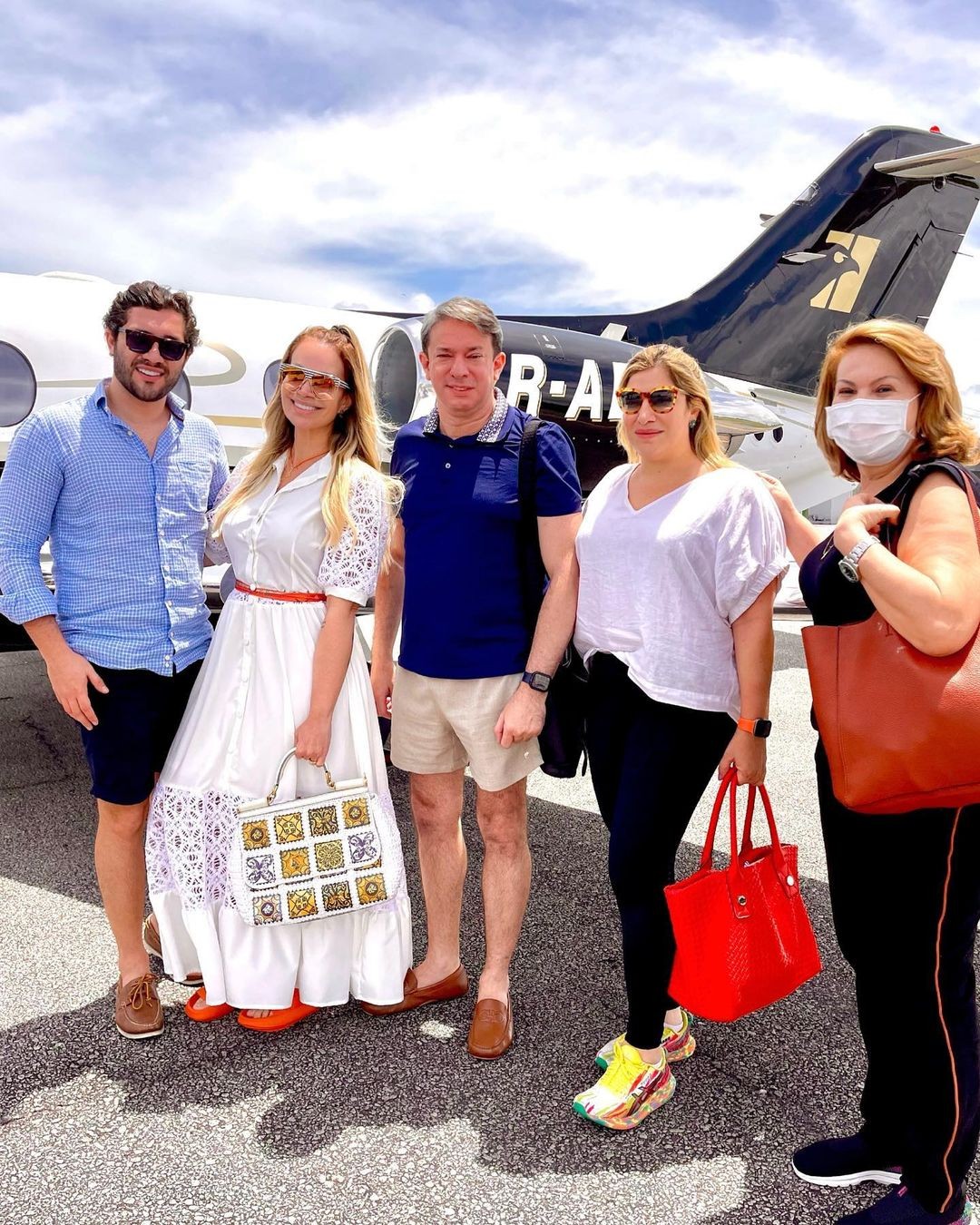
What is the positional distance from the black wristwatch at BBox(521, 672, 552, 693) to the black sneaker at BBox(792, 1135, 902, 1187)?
1.27 m

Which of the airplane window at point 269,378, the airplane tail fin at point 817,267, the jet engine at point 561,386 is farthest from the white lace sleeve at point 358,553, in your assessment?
the airplane tail fin at point 817,267

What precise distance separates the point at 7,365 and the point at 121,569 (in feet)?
11.2

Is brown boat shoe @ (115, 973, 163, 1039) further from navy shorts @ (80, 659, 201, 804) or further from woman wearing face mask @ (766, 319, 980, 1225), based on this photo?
woman wearing face mask @ (766, 319, 980, 1225)

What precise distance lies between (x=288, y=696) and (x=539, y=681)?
692 mm

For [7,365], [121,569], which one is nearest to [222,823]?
[121,569]

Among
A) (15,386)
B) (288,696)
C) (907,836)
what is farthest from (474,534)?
(15,386)

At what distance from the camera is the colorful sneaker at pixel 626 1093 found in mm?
2297

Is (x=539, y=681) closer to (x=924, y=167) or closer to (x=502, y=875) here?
(x=502, y=875)

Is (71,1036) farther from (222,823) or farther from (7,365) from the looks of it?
(7,365)

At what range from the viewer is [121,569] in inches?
99.8

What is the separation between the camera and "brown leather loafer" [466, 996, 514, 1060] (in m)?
2.60

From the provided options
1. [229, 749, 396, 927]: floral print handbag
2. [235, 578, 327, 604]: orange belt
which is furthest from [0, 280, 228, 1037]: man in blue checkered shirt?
[229, 749, 396, 927]: floral print handbag

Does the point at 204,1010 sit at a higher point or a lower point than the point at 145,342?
lower

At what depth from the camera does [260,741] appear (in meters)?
2.58
